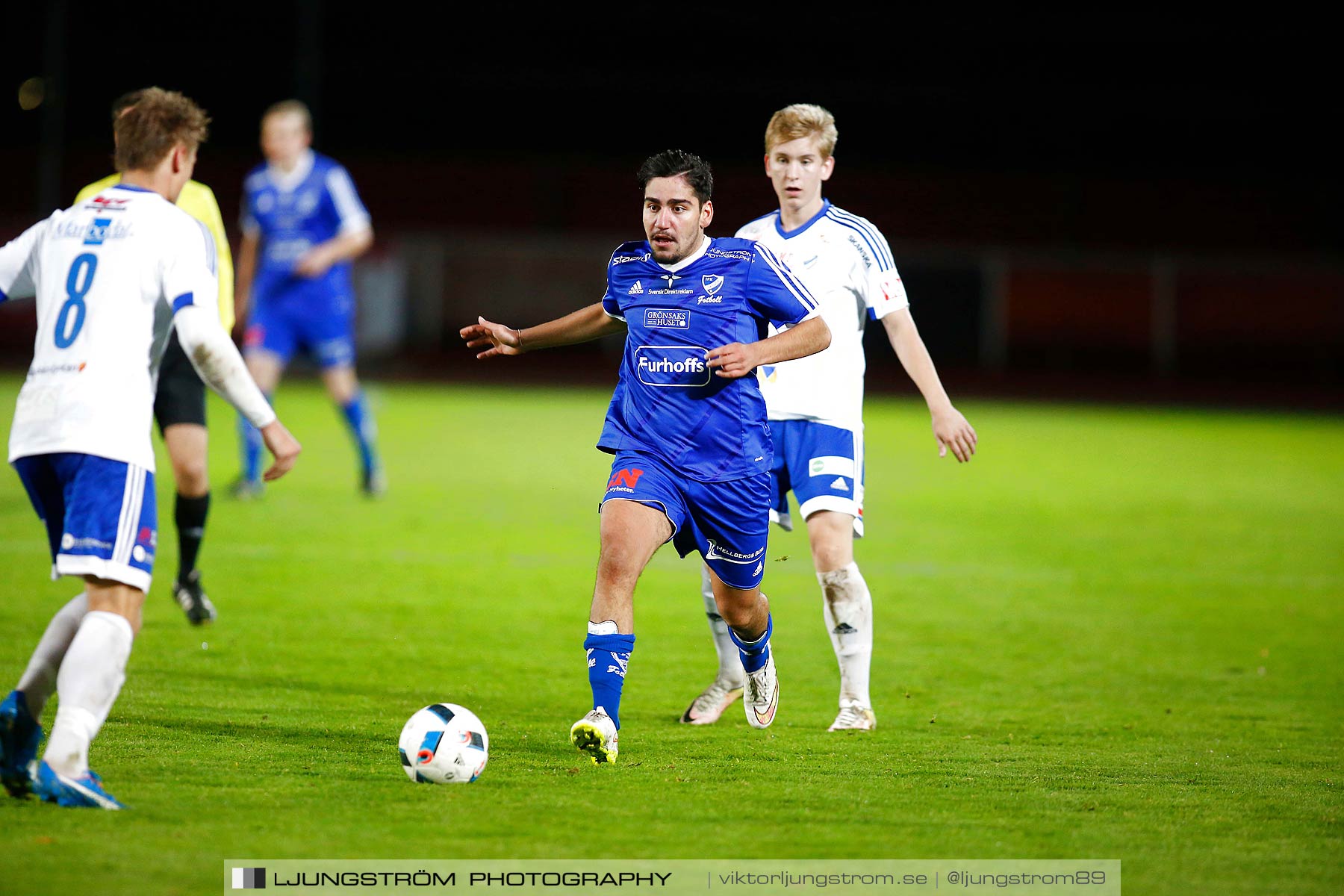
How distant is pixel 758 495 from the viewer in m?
4.83

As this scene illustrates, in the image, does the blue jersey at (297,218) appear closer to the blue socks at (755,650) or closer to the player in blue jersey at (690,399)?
the player in blue jersey at (690,399)

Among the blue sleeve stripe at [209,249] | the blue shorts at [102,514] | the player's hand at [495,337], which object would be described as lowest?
the blue shorts at [102,514]

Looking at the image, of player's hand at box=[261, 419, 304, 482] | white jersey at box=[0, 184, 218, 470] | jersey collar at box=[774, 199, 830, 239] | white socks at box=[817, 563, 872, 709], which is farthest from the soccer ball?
jersey collar at box=[774, 199, 830, 239]

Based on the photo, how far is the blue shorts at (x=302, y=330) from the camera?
36.3ft

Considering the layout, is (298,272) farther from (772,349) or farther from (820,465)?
(772,349)

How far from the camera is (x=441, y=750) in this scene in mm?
4324

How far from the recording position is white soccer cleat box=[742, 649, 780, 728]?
515 cm

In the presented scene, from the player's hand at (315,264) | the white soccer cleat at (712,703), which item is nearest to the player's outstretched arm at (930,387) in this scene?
the white soccer cleat at (712,703)

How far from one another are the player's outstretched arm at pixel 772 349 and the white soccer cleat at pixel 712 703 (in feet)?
4.81

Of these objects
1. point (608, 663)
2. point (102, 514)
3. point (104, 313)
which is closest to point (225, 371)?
point (104, 313)

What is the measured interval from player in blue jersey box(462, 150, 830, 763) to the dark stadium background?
27.6 m

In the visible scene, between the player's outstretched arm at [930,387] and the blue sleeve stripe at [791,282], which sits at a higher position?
the blue sleeve stripe at [791,282]

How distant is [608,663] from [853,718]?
47.0 inches

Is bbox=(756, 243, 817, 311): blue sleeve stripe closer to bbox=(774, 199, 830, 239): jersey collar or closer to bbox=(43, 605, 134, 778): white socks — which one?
bbox=(774, 199, 830, 239): jersey collar
